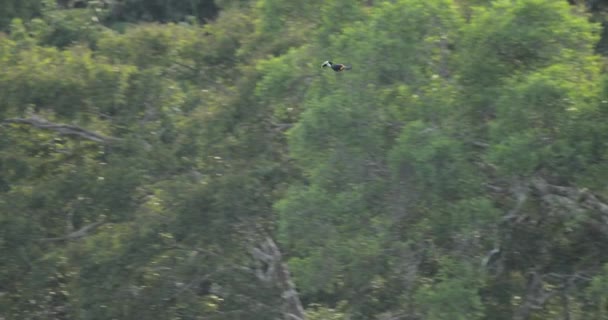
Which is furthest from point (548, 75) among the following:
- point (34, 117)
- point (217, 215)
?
point (34, 117)

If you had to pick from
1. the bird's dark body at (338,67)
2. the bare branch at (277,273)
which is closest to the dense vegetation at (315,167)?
the bare branch at (277,273)

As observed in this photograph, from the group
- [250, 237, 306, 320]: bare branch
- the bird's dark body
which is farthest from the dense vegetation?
the bird's dark body

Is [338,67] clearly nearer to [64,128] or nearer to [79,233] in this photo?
[79,233]

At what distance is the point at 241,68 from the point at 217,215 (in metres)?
1.92

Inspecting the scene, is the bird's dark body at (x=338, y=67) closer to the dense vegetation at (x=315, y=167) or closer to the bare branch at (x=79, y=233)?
the dense vegetation at (x=315, y=167)

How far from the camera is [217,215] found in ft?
39.6

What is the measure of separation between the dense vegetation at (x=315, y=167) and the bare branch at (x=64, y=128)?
23mm

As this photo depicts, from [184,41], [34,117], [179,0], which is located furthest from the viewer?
[179,0]

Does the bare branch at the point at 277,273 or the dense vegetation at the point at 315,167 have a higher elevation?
the dense vegetation at the point at 315,167

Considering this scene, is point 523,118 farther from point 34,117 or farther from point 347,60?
point 34,117

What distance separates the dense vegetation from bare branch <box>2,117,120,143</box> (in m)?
0.02

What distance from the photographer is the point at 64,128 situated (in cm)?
1318

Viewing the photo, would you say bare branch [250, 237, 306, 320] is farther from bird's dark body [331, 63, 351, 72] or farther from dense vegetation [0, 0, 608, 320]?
bird's dark body [331, 63, 351, 72]

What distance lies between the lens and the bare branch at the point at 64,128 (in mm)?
13094
